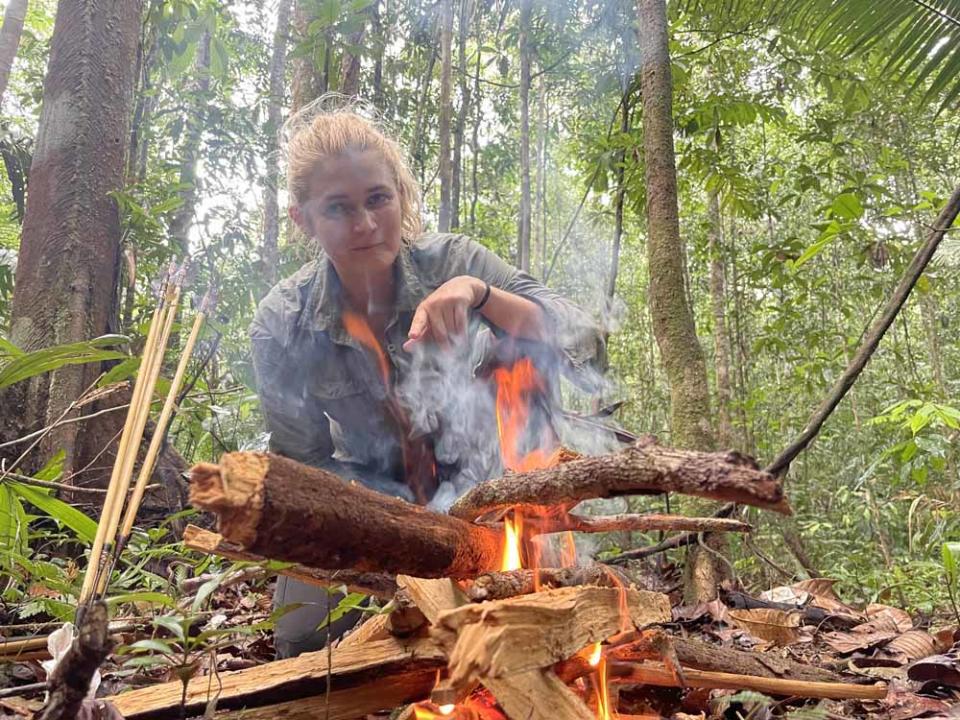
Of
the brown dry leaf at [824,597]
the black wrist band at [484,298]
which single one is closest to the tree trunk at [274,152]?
the black wrist band at [484,298]

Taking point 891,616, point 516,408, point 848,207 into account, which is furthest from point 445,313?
point 891,616

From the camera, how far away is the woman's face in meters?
2.44

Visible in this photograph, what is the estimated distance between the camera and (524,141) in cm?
619

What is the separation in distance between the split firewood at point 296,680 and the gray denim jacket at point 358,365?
128cm

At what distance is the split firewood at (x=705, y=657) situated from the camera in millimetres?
1551

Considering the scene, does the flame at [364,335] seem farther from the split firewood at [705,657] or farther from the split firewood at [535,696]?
the split firewood at [535,696]

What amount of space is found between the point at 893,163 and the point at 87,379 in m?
5.47

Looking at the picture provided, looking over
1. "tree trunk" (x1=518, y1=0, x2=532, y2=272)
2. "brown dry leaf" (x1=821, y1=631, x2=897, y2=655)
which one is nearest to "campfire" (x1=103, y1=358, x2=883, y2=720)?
"brown dry leaf" (x1=821, y1=631, x2=897, y2=655)

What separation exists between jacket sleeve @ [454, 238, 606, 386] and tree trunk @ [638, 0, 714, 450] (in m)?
0.56

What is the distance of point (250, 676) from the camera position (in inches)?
56.9

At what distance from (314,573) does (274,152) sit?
17.7ft

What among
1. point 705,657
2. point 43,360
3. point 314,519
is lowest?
point 705,657

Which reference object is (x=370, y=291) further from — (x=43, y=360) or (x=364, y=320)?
(x=43, y=360)

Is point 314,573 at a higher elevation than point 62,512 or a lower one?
lower
